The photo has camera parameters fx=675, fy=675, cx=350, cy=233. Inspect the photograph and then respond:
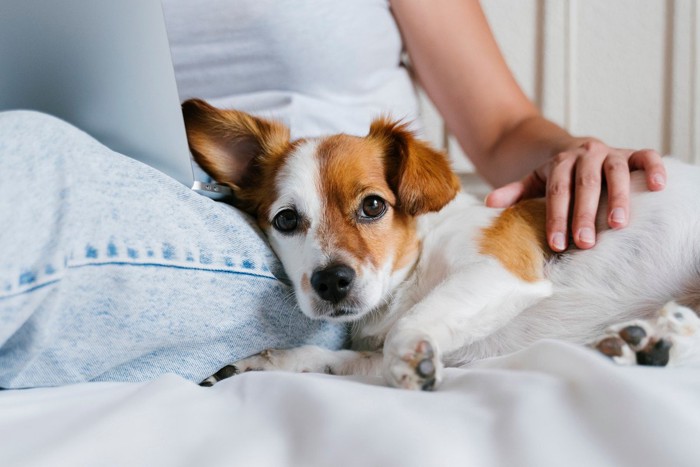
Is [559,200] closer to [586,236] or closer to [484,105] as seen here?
[586,236]

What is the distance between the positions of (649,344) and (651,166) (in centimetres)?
46

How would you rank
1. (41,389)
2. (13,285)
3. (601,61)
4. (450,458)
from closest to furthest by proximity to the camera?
(450,458), (13,285), (41,389), (601,61)

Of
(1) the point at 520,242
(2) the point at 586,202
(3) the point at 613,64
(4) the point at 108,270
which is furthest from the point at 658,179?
(3) the point at 613,64

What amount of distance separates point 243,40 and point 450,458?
113cm

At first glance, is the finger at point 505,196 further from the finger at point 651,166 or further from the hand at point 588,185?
the finger at point 651,166

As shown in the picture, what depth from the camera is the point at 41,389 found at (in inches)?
32.7

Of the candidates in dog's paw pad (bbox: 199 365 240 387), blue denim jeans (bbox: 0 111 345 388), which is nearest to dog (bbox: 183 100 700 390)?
dog's paw pad (bbox: 199 365 240 387)

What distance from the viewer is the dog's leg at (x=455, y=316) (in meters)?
0.87

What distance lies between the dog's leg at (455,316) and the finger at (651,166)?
0.87 ft

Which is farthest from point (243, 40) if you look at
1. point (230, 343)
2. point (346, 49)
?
point (230, 343)

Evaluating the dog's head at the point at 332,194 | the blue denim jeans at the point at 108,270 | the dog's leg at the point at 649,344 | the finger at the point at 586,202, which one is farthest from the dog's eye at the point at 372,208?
the dog's leg at the point at 649,344

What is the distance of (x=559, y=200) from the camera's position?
119 centimetres

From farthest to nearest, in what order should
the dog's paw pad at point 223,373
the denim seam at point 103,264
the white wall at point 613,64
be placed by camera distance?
the white wall at point 613,64, the dog's paw pad at point 223,373, the denim seam at point 103,264

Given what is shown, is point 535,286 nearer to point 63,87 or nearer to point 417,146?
point 417,146
